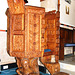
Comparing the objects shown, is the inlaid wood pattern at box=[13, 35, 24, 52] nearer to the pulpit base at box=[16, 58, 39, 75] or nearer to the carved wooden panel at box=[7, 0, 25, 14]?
the pulpit base at box=[16, 58, 39, 75]

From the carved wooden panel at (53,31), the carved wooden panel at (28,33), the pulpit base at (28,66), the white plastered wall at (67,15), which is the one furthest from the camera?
the white plastered wall at (67,15)

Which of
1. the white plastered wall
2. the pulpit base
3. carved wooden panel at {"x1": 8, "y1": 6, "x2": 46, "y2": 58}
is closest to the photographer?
carved wooden panel at {"x1": 8, "y1": 6, "x2": 46, "y2": 58}

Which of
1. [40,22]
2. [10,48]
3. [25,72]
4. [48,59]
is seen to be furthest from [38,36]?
[48,59]

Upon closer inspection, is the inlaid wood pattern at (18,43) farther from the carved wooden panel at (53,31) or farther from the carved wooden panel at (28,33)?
the carved wooden panel at (53,31)

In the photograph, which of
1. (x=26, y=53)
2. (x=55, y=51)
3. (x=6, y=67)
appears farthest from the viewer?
(x=6, y=67)

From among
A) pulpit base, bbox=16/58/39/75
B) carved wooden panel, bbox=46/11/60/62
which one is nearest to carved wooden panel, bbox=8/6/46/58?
pulpit base, bbox=16/58/39/75

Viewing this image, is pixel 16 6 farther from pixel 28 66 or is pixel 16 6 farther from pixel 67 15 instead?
pixel 67 15

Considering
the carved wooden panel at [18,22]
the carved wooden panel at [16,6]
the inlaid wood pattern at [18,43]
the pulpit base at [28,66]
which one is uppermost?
the carved wooden panel at [16,6]

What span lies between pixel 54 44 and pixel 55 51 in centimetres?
19

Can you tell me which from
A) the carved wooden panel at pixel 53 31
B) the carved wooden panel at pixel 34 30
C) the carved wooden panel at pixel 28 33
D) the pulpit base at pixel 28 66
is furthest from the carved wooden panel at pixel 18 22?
the carved wooden panel at pixel 53 31

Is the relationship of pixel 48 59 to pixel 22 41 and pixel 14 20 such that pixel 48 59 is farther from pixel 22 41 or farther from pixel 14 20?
pixel 14 20

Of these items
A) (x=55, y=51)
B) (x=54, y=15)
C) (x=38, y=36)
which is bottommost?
(x=55, y=51)

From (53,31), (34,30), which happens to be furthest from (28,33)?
(53,31)

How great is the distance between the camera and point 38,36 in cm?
221
